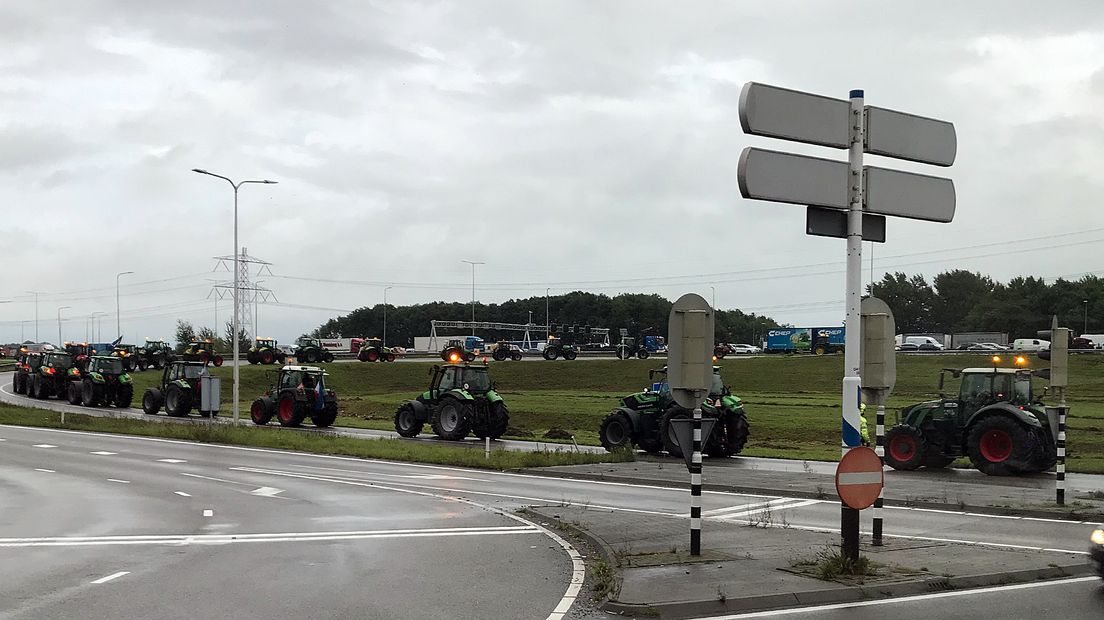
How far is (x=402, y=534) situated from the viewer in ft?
47.0

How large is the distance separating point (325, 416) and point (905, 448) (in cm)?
2311

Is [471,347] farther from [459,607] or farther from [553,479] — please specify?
[459,607]

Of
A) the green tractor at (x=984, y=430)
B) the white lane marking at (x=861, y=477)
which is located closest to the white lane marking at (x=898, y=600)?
the white lane marking at (x=861, y=477)

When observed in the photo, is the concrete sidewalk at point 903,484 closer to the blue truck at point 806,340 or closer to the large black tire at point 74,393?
the large black tire at point 74,393

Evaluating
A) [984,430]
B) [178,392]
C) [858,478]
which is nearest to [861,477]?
[858,478]

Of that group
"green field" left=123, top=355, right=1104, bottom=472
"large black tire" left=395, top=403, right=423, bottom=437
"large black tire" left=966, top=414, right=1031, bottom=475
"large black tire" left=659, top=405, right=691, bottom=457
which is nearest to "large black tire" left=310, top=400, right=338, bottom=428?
"green field" left=123, top=355, right=1104, bottom=472

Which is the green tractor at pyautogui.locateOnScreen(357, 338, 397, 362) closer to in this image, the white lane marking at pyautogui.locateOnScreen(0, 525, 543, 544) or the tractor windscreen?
the tractor windscreen

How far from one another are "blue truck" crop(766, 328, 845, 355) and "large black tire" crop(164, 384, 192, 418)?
58511 millimetres

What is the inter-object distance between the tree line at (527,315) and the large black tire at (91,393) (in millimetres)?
104846

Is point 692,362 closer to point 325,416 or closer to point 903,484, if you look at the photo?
point 903,484

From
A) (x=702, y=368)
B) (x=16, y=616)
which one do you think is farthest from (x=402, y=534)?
A: (x=16, y=616)

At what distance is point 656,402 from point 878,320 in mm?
17231

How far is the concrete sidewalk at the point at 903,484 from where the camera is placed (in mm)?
16297

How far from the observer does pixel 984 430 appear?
22031 mm
